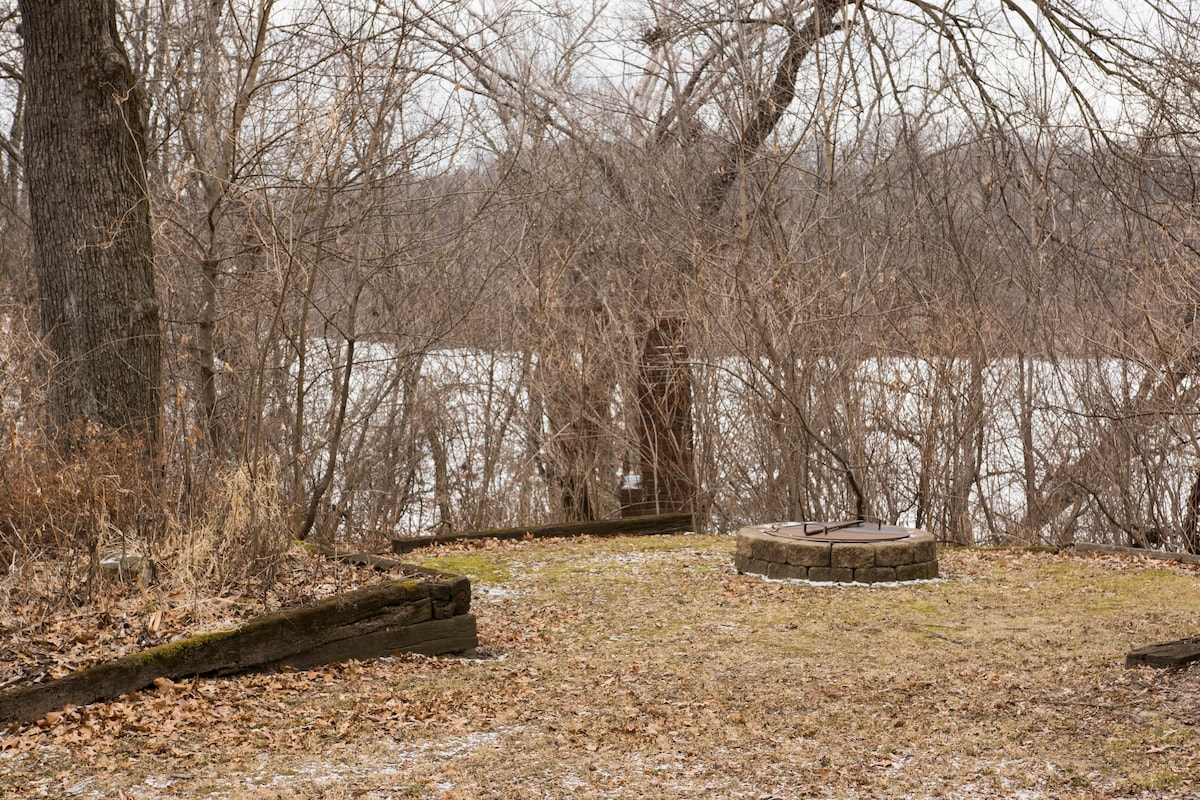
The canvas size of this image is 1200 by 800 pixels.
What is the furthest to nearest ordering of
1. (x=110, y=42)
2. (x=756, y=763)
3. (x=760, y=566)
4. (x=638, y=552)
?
(x=638, y=552)
(x=760, y=566)
(x=110, y=42)
(x=756, y=763)

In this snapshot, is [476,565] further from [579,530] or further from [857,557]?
[857,557]

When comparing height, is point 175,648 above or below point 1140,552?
above

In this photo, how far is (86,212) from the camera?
26.0ft

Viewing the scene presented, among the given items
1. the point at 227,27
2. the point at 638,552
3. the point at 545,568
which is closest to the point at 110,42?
the point at 227,27

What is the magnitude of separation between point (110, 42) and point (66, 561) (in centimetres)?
407

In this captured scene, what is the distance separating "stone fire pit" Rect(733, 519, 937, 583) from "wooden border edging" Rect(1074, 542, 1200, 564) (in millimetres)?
1884

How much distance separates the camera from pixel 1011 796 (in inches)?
155

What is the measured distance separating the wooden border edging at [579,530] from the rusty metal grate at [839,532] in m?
2.32

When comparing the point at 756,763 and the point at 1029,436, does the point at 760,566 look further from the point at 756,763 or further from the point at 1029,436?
the point at 1029,436

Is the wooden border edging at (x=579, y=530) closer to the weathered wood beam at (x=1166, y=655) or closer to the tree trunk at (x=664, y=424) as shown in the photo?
the tree trunk at (x=664, y=424)

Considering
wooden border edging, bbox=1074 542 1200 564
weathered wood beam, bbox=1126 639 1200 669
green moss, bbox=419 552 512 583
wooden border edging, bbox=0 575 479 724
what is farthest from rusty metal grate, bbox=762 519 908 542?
wooden border edging, bbox=0 575 479 724

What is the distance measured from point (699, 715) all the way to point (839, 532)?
396cm

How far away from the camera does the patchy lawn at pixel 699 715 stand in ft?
13.6

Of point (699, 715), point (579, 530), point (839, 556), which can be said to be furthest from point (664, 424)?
point (699, 715)
